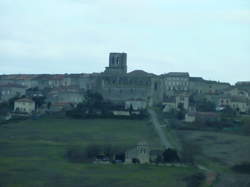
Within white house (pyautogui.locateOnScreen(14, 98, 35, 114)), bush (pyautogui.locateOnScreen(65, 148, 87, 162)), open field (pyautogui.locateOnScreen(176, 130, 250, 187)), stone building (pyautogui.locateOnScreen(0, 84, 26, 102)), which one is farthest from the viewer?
stone building (pyautogui.locateOnScreen(0, 84, 26, 102))

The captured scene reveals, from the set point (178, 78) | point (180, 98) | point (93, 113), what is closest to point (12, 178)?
point (93, 113)

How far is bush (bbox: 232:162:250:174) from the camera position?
5300 cm

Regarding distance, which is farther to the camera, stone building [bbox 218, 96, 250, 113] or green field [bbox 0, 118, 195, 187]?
stone building [bbox 218, 96, 250, 113]

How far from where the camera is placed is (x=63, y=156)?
55.1m

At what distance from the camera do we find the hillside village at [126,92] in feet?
261

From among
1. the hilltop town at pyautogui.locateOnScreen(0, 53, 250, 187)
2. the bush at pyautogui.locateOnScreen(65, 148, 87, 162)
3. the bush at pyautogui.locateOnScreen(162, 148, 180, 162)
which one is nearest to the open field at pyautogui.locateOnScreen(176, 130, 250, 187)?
Answer: the hilltop town at pyautogui.locateOnScreen(0, 53, 250, 187)

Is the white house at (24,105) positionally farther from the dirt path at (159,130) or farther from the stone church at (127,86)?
the dirt path at (159,130)

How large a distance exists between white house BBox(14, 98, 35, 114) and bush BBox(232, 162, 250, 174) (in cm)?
2855

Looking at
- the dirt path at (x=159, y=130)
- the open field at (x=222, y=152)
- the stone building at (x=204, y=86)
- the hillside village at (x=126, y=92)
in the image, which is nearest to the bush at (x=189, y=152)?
the open field at (x=222, y=152)

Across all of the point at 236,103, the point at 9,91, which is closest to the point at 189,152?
the point at 236,103

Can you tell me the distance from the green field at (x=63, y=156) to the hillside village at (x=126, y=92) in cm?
713

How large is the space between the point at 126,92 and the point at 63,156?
30.1 meters

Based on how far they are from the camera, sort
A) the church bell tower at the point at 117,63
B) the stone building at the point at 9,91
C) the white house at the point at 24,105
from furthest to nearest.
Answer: the stone building at the point at 9,91
the church bell tower at the point at 117,63
the white house at the point at 24,105

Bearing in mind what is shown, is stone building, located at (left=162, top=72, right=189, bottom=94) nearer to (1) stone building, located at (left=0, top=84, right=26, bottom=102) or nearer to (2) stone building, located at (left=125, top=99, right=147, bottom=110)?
(2) stone building, located at (left=125, top=99, right=147, bottom=110)
